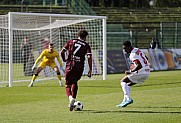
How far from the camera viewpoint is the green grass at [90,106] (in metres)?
13.3

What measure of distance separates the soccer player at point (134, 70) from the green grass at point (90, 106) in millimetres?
403

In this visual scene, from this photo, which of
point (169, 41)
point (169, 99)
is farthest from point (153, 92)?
point (169, 41)

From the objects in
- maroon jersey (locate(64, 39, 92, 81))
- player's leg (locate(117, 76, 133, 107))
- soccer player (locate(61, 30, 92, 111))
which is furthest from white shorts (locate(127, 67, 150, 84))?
maroon jersey (locate(64, 39, 92, 81))

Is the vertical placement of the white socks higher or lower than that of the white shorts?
lower

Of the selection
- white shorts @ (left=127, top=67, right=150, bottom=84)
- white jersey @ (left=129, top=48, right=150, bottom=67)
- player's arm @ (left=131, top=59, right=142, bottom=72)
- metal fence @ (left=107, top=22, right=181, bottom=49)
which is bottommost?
white shorts @ (left=127, top=67, right=150, bottom=84)

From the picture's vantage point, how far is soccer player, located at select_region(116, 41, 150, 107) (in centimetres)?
1559

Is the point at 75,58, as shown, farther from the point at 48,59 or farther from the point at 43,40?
the point at 43,40

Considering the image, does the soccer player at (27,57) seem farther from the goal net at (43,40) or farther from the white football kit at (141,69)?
the white football kit at (141,69)

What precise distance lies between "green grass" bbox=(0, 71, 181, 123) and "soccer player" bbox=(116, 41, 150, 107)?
40cm

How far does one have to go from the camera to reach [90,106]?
634 inches

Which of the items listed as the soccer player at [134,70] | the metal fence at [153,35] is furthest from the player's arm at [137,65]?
the metal fence at [153,35]

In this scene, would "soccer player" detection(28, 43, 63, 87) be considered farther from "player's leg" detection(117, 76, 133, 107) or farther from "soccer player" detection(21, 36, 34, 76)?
"player's leg" detection(117, 76, 133, 107)

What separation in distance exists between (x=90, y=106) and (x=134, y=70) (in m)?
1.68

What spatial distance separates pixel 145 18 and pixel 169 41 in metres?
14.5
